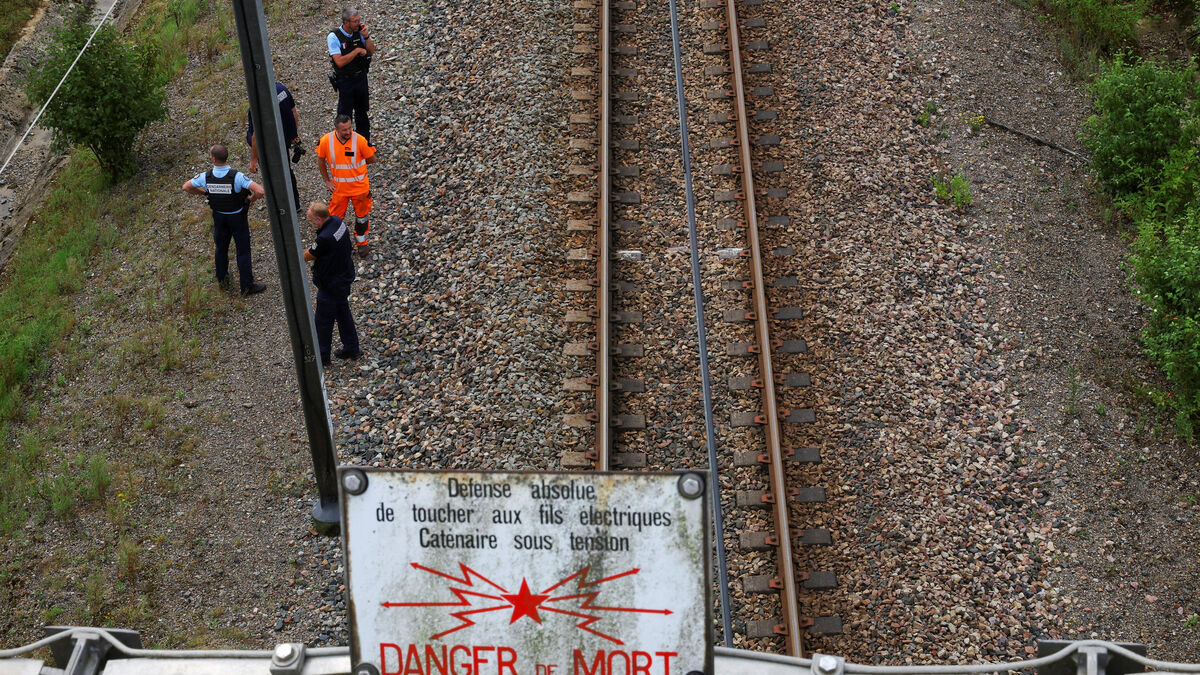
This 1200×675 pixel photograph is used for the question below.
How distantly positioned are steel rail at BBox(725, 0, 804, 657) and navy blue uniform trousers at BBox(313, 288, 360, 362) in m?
3.71

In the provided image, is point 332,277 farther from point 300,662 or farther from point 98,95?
point 300,662

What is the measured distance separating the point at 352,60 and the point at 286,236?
639cm

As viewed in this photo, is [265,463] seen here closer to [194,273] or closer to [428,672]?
[194,273]

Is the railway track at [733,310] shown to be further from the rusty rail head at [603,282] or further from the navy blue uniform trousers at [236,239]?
the navy blue uniform trousers at [236,239]

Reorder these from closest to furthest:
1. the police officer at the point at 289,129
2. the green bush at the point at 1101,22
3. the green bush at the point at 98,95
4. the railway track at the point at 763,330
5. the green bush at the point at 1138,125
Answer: the railway track at the point at 763,330
the green bush at the point at 1138,125
the police officer at the point at 289,129
the green bush at the point at 98,95
the green bush at the point at 1101,22

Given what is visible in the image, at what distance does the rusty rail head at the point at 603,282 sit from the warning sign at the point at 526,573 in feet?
17.3

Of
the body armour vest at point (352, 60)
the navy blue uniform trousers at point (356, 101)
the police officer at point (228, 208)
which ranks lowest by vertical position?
the police officer at point (228, 208)

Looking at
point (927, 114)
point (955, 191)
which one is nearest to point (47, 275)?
point (955, 191)

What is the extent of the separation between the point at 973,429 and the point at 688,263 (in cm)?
327

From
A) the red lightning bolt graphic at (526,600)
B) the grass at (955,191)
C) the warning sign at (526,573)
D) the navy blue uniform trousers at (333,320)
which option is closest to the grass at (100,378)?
the navy blue uniform trousers at (333,320)

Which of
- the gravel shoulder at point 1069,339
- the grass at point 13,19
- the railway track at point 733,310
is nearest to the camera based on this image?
the gravel shoulder at point 1069,339

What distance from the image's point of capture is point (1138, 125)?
39.1ft

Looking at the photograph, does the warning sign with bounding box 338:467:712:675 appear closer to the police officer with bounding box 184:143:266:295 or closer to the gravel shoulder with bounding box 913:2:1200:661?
the gravel shoulder with bounding box 913:2:1200:661

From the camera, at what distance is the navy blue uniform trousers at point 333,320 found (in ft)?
34.1
